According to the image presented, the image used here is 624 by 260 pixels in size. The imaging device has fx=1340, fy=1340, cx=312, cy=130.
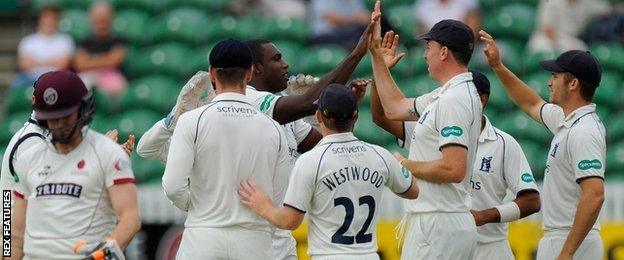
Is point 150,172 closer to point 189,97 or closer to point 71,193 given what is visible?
point 189,97

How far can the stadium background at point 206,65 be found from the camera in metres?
13.0

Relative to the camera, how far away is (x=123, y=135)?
48.5 ft

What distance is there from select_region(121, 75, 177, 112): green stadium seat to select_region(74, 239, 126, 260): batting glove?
26.6 ft

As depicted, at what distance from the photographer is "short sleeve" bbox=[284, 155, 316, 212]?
7.82 metres

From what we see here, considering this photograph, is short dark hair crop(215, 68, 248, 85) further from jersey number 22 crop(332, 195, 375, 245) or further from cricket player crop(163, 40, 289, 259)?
jersey number 22 crop(332, 195, 375, 245)

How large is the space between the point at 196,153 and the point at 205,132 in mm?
137

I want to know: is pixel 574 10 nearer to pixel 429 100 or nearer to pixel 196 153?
pixel 429 100

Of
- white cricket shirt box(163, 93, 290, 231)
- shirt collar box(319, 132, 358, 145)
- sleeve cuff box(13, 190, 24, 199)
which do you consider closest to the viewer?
sleeve cuff box(13, 190, 24, 199)

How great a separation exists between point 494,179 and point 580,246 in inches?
29.5

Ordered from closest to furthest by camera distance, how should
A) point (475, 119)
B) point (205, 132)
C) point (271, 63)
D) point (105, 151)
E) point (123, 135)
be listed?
point (105, 151) → point (205, 132) → point (475, 119) → point (271, 63) → point (123, 135)

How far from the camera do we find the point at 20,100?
15594 millimetres

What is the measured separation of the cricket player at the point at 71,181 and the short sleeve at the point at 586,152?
3147mm

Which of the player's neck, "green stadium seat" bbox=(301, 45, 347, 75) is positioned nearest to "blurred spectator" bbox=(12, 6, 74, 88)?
"green stadium seat" bbox=(301, 45, 347, 75)

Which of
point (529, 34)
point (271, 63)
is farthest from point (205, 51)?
point (271, 63)
